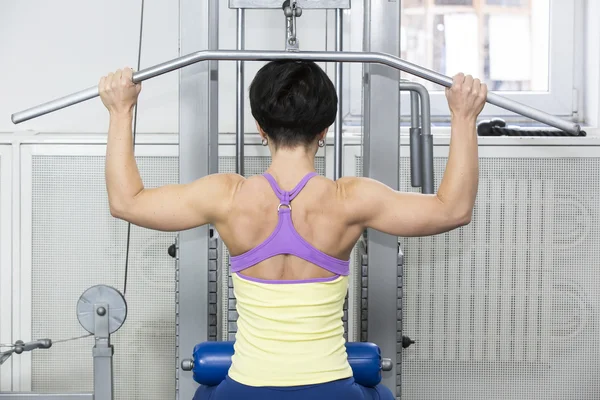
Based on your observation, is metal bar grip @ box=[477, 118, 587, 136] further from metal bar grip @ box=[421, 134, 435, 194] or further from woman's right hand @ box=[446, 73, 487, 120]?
woman's right hand @ box=[446, 73, 487, 120]

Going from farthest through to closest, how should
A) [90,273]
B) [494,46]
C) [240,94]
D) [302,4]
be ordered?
[494,46] < [90,273] < [240,94] < [302,4]

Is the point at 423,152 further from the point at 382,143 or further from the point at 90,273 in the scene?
the point at 90,273

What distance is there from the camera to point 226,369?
1524 millimetres

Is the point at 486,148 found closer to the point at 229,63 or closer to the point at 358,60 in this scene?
the point at 229,63

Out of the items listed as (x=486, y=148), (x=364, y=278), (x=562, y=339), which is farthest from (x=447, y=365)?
(x=364, y=278)

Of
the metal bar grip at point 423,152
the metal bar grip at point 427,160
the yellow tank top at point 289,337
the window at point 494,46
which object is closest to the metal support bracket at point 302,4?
the metal bar grip at point 423,152

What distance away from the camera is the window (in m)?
2.78

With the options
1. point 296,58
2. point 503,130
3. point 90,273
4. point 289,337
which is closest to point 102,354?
point 289,337

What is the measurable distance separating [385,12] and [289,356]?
0.80 metres

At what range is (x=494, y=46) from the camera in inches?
111

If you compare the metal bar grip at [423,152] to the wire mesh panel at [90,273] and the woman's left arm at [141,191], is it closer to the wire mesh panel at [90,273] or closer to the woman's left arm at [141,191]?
the woman's left arm at [141,191]

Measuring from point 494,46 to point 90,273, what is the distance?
5.16 feet

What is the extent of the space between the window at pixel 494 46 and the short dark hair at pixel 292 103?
137 centimetres

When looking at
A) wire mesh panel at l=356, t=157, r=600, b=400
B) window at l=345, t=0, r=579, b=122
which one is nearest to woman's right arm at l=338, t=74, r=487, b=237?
wire mesh panel at l=356, t=157, r=600, b=400
